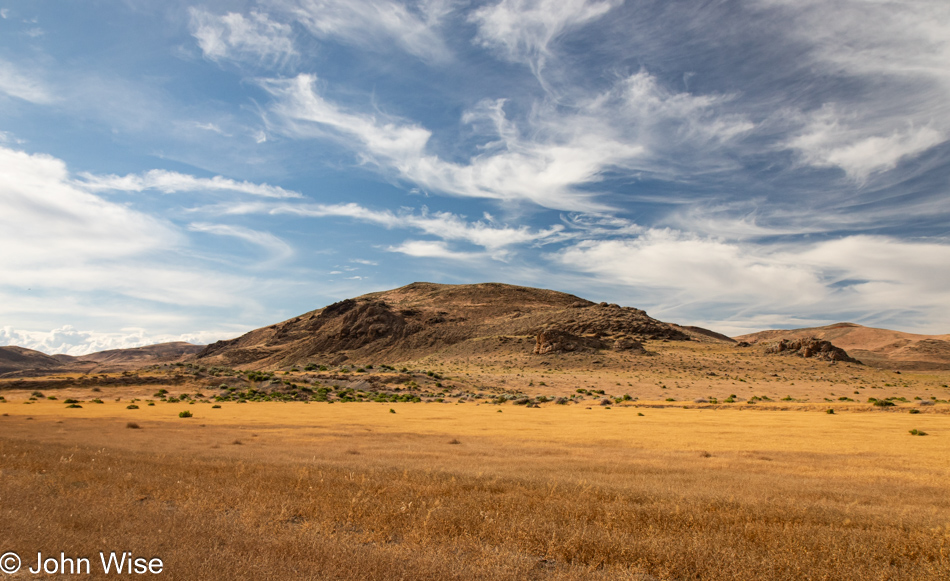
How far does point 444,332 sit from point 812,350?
54.9 m

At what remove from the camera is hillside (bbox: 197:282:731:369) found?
73.4m

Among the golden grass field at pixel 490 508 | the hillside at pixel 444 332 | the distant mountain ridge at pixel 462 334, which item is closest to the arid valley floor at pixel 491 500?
the golden grass field at pixel 490 508

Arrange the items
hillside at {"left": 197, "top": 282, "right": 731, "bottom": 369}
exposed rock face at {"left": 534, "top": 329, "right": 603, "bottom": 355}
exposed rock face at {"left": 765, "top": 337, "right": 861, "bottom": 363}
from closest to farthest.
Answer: exposed rock face at {"left": 765, "top": 337, "right": 861, "bottom": 363} < exposed rock face at {"left": 534, "top": 329, "right": 603, "bottom": 355} < hillside at {"left": 197, "top": 282, "right": 731, "bottom": 369}

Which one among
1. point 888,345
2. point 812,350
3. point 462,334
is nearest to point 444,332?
point 462,334

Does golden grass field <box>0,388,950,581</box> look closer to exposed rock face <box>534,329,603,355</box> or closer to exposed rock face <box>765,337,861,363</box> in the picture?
exposed rock face <box>534,329,603,355</box>

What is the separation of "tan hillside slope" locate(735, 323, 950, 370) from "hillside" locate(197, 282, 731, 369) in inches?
926

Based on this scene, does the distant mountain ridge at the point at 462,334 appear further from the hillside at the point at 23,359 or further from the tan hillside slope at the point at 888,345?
the hillside at the point at 23,359

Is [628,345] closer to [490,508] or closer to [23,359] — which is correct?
[490,508]

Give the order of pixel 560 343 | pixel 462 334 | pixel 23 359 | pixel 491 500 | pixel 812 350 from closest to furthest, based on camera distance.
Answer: pixel 491 500 → pixel 812 350 → pixel 560 343 → pixel 462 334 → pixel 23 359

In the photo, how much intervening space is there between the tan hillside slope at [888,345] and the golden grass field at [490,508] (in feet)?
254

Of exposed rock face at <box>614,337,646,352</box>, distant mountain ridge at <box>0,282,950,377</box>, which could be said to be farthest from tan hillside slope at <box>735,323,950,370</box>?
exposed rock face at <box>614,337,646,352</box>

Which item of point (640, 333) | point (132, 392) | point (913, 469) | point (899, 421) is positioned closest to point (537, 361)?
point (640, 333)

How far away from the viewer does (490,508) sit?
5.41 meters

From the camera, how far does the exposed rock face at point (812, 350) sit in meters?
57.9
